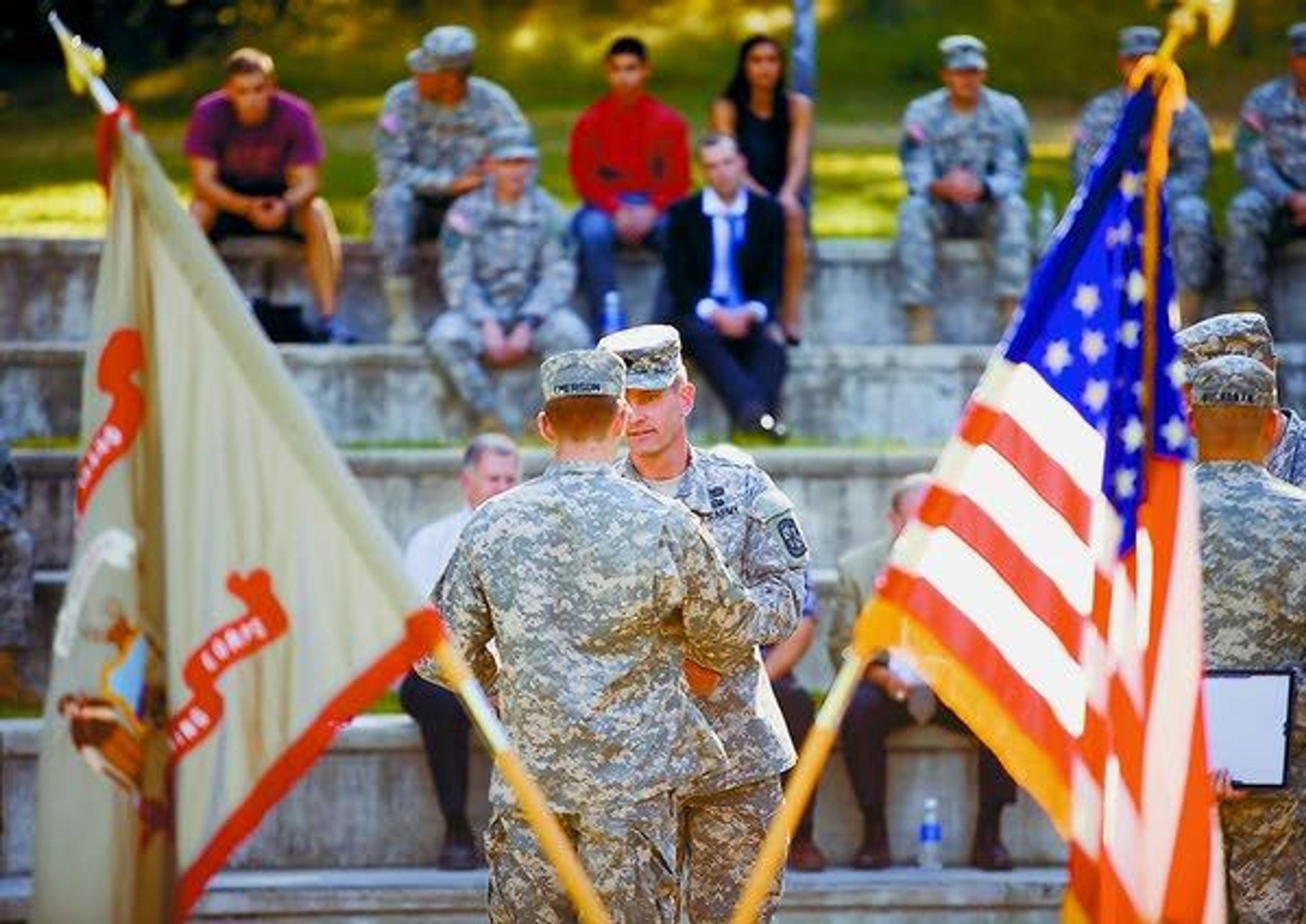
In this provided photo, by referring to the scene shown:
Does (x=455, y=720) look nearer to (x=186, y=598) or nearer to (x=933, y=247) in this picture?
(x=186, y=598)

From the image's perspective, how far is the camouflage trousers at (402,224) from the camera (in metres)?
17.1

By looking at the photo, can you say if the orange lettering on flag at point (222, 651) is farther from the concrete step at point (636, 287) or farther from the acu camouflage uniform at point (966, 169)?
the acu camouflage uniform at point (966, 169)

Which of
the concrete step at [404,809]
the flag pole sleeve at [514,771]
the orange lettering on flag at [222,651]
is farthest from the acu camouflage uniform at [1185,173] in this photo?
the orange lettering on flag at [222,651]

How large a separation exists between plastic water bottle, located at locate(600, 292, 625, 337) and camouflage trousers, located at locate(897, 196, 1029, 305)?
159 centimetres

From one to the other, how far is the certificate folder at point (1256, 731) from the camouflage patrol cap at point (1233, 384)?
71 cm

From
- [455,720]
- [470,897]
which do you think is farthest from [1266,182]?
[470,897]

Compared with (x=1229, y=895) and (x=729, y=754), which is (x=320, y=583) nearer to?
(x=729, y=754)

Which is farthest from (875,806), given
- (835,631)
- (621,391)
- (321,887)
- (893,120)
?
(893,120)

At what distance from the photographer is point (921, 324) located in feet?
57.8

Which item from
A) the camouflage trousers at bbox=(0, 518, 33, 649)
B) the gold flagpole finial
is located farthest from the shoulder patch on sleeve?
the camouflage trousers at bbox=(0, 518, 33, 649)

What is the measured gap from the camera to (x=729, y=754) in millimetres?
9734

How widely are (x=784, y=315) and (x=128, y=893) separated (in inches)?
363

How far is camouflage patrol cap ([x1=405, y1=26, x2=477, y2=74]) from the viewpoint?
17.0m

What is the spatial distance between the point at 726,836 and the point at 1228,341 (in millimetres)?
2040
